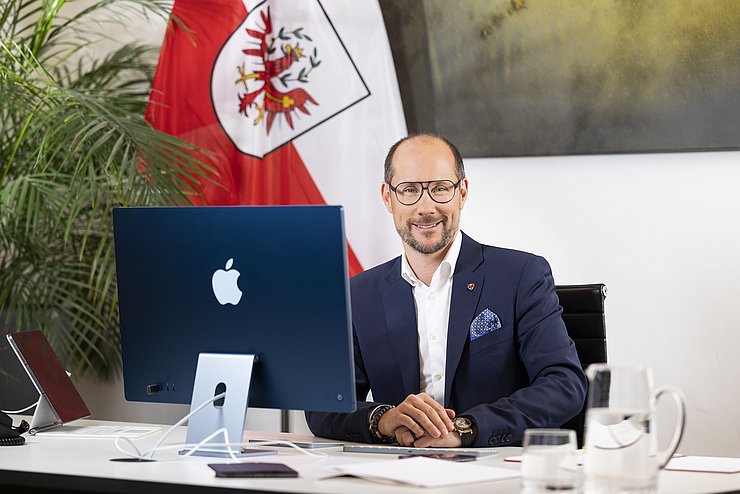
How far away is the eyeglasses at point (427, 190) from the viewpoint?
2.49 meters

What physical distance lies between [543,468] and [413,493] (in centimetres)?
23

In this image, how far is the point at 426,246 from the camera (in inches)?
98.0

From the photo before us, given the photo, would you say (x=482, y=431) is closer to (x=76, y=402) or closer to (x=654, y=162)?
(x=76, y=402)

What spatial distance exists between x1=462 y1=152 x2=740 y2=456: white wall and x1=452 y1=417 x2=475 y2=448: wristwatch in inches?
46.4

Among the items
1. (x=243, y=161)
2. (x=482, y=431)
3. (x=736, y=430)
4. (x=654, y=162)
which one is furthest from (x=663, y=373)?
(x=243, y=161)

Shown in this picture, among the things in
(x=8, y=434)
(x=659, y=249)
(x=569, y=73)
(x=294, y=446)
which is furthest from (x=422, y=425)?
(x=569, y=73)

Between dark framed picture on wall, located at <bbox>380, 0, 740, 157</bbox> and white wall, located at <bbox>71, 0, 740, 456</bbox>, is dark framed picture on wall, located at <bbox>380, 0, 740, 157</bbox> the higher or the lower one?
the higher one

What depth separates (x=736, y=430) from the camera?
296 cm

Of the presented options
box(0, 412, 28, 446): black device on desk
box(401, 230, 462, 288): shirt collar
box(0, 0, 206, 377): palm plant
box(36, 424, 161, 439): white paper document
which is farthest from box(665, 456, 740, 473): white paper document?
box(0, 0, 206, 377): palm plant

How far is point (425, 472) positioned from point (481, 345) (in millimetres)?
775

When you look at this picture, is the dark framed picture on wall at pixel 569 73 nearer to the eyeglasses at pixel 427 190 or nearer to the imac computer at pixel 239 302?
the eyeglasses at pixel 427 190

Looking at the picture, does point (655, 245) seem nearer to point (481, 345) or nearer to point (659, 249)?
point (659, 249)

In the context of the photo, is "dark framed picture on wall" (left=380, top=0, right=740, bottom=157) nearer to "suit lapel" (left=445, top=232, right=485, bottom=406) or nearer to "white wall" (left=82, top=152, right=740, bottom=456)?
"white wall" (left=82, top=152, right=740, bottom=456)

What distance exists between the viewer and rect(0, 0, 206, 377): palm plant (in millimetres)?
3152
